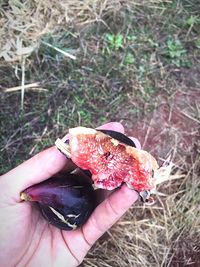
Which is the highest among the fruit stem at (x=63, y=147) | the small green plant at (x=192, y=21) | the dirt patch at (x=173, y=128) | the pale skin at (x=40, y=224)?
the fruit stem at (x=63, y=147)

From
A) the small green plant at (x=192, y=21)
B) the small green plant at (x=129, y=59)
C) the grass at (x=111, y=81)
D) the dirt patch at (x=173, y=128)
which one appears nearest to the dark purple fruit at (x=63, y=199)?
the grass at (x=111, y=81)

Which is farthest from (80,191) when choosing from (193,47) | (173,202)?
(193,47)

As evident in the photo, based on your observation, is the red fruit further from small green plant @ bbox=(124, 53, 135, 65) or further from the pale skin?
small green plant @ bbox=(124, 53, 135, 65)

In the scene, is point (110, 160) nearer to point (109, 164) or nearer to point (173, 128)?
point (109, 164)

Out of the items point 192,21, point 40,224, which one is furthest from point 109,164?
point 192,21

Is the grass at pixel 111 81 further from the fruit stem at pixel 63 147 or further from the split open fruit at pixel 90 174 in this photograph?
the fruit stem at pixel 63 147

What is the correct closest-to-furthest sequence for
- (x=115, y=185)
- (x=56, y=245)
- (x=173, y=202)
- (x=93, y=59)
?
1. (x=115, y=185)
2. (x=56, y=245)
3. (x=173, y=202)
4. (x=93, y=59)

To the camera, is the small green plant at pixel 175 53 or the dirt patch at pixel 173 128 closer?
the dirt patch at pixel 173 128

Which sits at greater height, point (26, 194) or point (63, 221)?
point (26, 194)

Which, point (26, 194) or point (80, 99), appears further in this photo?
point (80, 99)

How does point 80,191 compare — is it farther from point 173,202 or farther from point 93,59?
point 93,59
